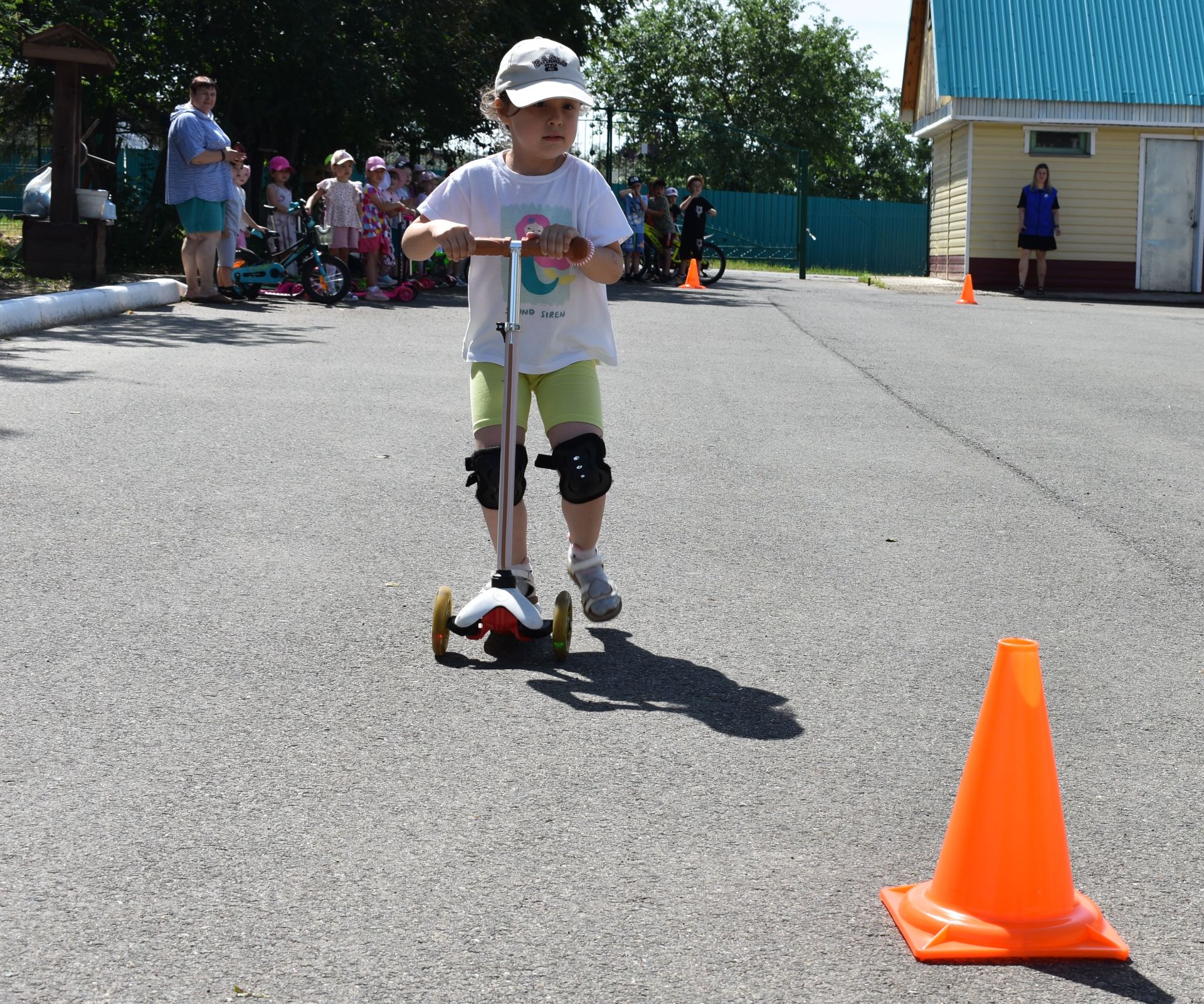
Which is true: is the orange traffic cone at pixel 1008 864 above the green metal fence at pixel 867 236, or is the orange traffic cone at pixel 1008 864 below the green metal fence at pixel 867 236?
below

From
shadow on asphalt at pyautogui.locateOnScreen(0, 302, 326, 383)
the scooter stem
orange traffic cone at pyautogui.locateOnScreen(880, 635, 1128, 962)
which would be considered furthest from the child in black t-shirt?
orange traffic cone at pyautogui.locateOnScreen(880, 635, 1128, 962)

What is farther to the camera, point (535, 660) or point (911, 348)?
point (911, 348)

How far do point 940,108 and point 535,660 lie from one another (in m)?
27.6

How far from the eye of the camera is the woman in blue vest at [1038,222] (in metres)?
27.7

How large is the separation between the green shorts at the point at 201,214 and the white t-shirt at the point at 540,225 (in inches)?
426

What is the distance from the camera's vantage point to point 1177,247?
A: 29.0 metres

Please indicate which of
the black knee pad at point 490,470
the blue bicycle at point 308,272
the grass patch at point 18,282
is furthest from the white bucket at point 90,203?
the black knee pad at point 490,470

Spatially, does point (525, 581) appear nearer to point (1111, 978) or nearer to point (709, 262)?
point (1111, 978)

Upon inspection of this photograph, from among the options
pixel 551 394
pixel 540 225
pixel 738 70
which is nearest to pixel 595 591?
pixel 551 394

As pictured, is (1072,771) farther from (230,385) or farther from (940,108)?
(940,108)

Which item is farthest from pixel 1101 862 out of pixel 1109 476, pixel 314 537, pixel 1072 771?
pixel 1109 476

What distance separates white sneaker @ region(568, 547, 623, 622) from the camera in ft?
15.5

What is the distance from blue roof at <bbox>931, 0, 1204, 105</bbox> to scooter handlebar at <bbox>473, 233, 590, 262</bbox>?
84.5 ft

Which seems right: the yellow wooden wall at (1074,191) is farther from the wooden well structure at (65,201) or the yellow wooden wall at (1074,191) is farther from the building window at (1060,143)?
the wooden well structure at (65,201)
